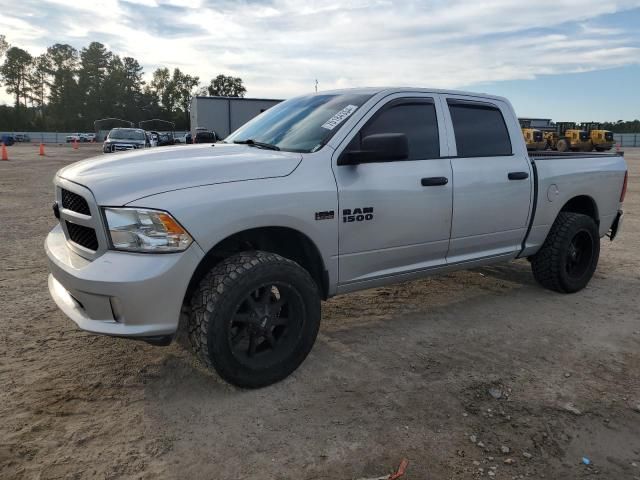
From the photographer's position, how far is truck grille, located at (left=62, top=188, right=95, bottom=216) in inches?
115

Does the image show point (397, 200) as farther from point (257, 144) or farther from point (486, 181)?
point (257, 144)

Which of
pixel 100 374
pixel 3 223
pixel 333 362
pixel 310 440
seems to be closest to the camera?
pixel 310 440

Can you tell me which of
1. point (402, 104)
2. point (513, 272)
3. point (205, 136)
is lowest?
point (513, 272)

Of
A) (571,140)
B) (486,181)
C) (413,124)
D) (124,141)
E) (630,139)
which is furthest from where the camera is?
(630,139)

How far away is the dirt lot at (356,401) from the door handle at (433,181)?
118 cm

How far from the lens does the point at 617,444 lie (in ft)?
8.76

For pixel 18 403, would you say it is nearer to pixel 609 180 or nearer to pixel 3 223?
pixel 609 180

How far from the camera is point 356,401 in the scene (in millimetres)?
3041

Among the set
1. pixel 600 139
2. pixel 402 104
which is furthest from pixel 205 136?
pixel 600 139

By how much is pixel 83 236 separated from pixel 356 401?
1.85m

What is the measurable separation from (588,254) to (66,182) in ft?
15.8

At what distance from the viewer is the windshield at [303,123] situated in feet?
11.6

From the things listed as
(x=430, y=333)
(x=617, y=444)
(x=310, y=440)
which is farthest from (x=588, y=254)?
(x=310, y=440)

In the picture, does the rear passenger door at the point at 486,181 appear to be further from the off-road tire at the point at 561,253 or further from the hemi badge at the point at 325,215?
the hemi badge at the point at 325,215
